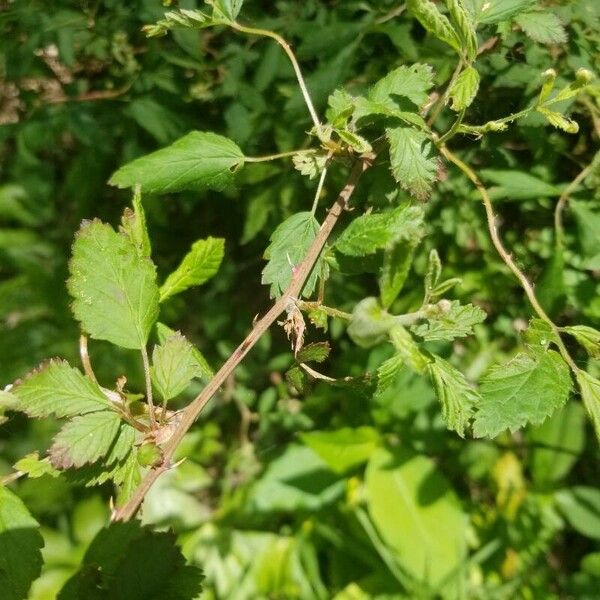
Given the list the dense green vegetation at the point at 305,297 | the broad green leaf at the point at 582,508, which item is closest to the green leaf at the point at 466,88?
the dense green vegetation at the point at 305,297

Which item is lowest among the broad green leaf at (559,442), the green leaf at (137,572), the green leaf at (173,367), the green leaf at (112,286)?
the broad green leaf at (559,442)

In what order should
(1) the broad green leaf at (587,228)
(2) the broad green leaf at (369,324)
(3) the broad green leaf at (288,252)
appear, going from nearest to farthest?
(2) the broad green leaf at (369,324), (3) the broad green leaf at (288,252), (1) the broad green leaf at (587,228)

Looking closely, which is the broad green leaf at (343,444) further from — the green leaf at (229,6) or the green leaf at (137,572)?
the green leaf at (229,6)

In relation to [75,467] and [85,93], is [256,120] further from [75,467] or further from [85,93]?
[75,467]

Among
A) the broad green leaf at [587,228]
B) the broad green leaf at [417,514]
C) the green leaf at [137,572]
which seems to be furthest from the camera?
the broad green leaf at [417,514]

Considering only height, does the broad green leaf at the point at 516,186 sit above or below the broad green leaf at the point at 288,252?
below

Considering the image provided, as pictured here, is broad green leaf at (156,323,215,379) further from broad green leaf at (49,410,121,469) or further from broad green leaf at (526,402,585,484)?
broad green leaf at (526,402,585,484)

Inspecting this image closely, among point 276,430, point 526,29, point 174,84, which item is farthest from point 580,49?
point 276,430
